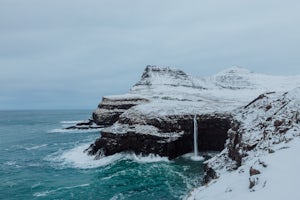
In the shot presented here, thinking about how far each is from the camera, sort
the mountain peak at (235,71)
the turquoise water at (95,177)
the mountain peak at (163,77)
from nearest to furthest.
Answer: the turquoise water at (95,177) < the mountain peak at (163,77) < the mountain peak at (235,71)

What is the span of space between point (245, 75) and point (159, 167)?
6123 inches

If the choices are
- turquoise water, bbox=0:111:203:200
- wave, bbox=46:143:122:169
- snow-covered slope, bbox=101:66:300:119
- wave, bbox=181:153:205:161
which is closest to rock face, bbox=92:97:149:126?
snow-covered slope, bbox=101:66:300:119

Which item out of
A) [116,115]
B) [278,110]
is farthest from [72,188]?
[116,115]

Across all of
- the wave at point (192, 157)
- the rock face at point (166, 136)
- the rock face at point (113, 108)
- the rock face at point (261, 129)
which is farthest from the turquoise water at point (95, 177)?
the rock face at point (113, 108)

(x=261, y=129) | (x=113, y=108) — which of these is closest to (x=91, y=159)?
(x=261, y=129)

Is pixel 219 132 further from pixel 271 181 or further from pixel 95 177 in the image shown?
pixel 271 181

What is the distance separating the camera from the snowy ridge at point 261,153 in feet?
37.5

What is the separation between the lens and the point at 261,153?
16.3 m

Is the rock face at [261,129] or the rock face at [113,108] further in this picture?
the rock face at [113,108]

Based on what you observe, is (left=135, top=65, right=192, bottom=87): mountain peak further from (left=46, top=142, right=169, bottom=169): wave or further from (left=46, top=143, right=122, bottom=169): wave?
(left=46, top=142, right=169, bottom=169): wave

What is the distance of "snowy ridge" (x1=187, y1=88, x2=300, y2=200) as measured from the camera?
37.5 ft

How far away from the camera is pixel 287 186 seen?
10461 mm

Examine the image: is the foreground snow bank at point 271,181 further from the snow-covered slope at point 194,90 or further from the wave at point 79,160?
the snow-covered slope at point 194,90

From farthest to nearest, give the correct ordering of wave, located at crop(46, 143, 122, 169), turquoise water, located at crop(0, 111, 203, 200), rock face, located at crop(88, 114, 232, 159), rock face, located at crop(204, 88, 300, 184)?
rock face, located at crop(88, 114, 232, 159) < wave, located at crop(46, 143, 122, 169) < turquoise water, located at crop(0, 111, 203, 200) < rock face, located at crop(204, 88, 300, 184)
